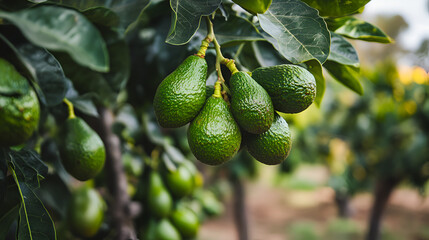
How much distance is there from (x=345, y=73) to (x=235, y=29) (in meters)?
0.30

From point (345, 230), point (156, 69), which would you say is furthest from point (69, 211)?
point (345, 230)

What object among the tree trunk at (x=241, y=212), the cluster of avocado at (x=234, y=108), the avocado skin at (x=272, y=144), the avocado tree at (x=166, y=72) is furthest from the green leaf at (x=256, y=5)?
the tree trunk at (x=241, y=212)

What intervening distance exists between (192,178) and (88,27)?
1.35 m

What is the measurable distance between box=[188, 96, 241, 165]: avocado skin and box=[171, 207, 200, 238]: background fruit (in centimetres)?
113

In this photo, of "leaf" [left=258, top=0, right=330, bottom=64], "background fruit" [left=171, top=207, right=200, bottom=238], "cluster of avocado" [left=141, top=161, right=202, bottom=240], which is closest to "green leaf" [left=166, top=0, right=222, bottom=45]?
"leaf" [left=258, top=0, right=330, bottom=64]

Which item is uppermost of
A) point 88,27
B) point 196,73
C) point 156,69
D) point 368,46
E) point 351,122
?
point 88,27

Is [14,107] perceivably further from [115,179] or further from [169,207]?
[169,207]

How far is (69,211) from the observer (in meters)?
1.43

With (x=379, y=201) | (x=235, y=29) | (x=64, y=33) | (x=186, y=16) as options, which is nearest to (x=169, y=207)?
(x=235, y=29)

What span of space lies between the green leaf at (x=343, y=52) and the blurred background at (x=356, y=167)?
27 centimetres

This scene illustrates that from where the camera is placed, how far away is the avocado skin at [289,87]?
2.25 feet

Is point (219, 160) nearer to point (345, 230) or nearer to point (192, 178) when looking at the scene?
point (192, 178)

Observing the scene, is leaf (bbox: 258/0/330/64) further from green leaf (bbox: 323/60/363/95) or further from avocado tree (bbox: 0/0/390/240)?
green leaf (bbox: 323/60/363/95)

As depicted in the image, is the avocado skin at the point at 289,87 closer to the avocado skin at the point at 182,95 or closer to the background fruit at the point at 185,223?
the avocado skin at the point at 182,95
